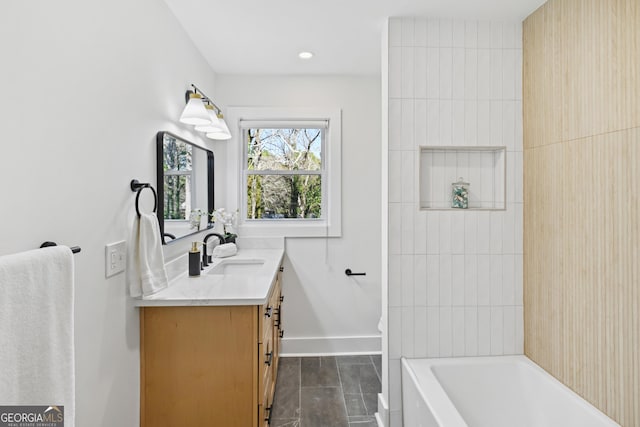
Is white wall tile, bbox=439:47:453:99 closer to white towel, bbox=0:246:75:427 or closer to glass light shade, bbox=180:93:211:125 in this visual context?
glass light shade, bbox=180:93:211:125

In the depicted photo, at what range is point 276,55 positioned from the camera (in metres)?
2.65

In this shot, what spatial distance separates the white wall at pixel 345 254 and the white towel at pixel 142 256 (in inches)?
63.0

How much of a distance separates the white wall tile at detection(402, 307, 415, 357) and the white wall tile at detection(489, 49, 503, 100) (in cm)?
138

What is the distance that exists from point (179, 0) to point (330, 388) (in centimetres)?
271

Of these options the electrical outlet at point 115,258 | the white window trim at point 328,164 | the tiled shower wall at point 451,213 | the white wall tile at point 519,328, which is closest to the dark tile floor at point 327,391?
the tiled shower wall at point 451,213

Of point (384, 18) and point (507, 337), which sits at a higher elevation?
point (384, 18)

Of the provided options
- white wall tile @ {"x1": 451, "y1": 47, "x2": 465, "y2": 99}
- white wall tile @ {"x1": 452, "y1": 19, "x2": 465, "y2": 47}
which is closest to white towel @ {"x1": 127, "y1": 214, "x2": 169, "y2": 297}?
white wall tile @ {"x1": 451, "y1": 47, "x2": 465, "y2": 99}

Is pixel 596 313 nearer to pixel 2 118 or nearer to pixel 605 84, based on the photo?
pixel 605 84

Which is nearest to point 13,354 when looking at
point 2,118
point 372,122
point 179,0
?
point 2,118

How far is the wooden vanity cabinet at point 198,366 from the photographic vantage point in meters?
1.66

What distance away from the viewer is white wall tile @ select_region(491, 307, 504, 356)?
6.82ft

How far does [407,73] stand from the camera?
2035 millimetres

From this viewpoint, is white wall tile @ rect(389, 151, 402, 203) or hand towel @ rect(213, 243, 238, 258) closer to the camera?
white wall tile @ rect(389, 151, 402, 203)

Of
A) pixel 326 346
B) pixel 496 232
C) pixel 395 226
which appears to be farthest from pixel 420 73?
pixel 326 346
